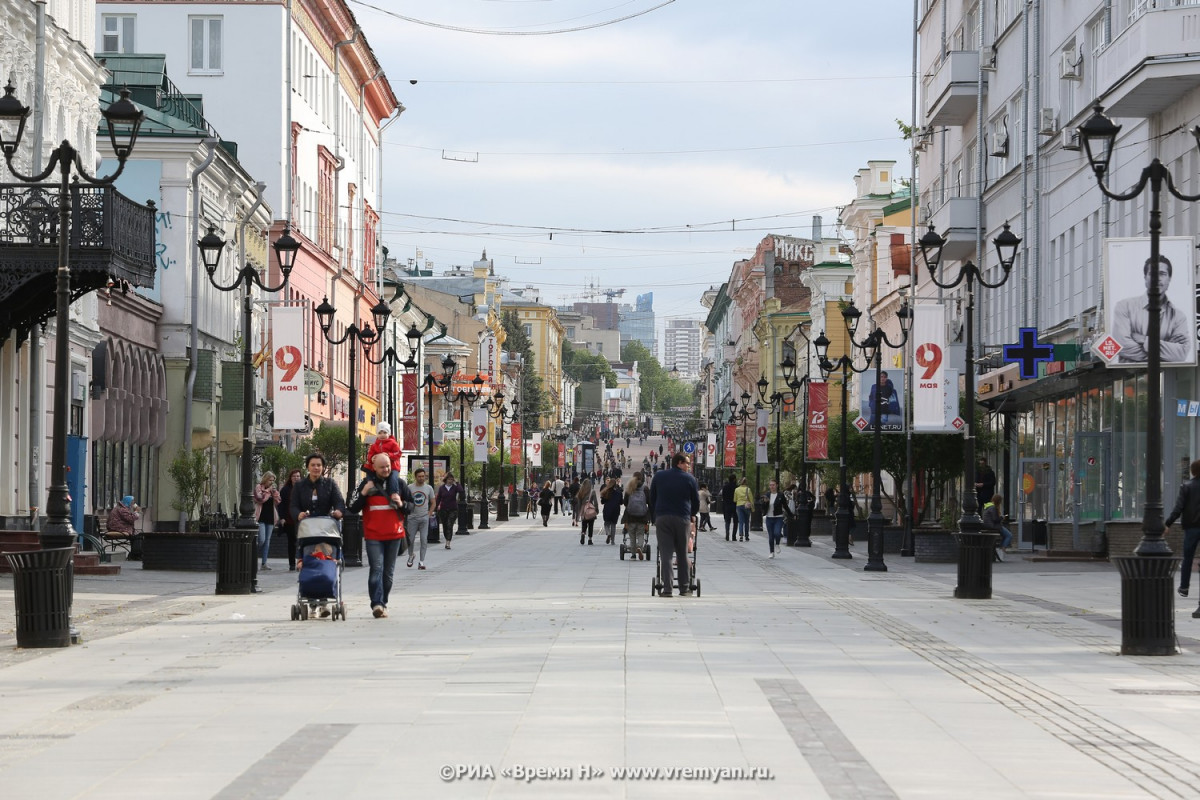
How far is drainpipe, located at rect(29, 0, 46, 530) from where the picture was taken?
30719 mm

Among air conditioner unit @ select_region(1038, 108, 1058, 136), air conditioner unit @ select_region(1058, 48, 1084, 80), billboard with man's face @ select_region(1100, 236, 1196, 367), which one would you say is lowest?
billboard with man's face @ select_region(1100, 236, 1196, 367)

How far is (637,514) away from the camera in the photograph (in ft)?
110

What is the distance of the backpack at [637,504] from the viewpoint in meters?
33.1

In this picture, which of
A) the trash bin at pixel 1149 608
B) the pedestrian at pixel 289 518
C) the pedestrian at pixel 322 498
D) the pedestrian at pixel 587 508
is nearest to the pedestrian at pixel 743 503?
the pedestrian at pixel 587 508

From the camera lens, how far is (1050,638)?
57.0 feet

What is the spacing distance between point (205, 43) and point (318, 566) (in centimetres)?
4362

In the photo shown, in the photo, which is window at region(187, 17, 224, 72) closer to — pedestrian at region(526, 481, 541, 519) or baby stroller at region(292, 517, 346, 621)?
pedestrian at region(526, 481, 541, 519)

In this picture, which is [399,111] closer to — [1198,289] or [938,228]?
[938,228]

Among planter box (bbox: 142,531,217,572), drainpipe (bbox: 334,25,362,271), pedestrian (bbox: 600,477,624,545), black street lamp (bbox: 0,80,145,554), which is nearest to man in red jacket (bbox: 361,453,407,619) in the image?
black street lamp (bbox: 0,80,145,554)

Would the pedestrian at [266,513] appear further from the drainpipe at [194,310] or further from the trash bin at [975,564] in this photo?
the drainpipe at [194,310]

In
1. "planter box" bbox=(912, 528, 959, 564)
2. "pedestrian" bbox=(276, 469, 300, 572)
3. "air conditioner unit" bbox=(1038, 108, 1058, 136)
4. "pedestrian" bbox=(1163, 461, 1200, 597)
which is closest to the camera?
"pedestrian" bbox=(1163, 461, 1200, 597)

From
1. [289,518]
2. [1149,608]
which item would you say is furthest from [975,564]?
[289,518]

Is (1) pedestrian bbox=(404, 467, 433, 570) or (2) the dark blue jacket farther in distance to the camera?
(1) pedestrian bbox=(404, 467, 433, 570)

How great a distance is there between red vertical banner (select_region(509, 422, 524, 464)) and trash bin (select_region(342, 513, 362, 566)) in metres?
42.4
